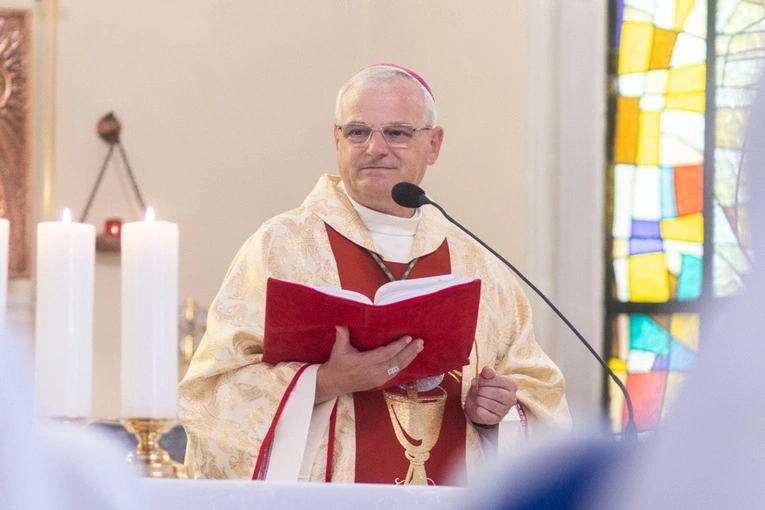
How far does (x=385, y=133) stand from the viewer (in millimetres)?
3471

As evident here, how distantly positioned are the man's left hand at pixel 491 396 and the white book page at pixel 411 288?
325 mm

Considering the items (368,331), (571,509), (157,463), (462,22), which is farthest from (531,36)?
(571,509)

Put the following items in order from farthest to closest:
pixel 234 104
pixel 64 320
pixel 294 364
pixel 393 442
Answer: pixel 234 104 → pixel 393 442 → pixel 294 364 → pixel 64 320

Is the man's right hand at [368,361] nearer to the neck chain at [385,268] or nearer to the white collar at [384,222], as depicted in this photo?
the neck chain at [385,268]

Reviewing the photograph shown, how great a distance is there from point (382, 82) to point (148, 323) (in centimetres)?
190

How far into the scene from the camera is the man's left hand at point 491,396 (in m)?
2.99

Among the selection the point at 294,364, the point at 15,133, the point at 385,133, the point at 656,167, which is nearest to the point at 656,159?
the point at 656,167

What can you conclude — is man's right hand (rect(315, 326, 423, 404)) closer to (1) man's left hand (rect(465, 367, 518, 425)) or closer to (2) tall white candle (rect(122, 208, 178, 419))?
(1) man's left hand (rect(465, 367, 518, 425))

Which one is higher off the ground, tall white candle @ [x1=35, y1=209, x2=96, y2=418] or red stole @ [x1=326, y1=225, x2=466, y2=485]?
tall white candle @ [x1=35, y1=209, x2=96, y2=418]

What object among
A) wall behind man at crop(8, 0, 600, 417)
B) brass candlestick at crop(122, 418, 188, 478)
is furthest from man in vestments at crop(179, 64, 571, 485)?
wall behind man at crop(8, 0, 600, 417)

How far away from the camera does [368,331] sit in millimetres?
2709

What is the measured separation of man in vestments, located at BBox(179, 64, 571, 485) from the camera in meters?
2.94

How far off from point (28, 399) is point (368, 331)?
90.2 inches

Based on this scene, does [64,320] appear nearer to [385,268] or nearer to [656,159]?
[385,268]
